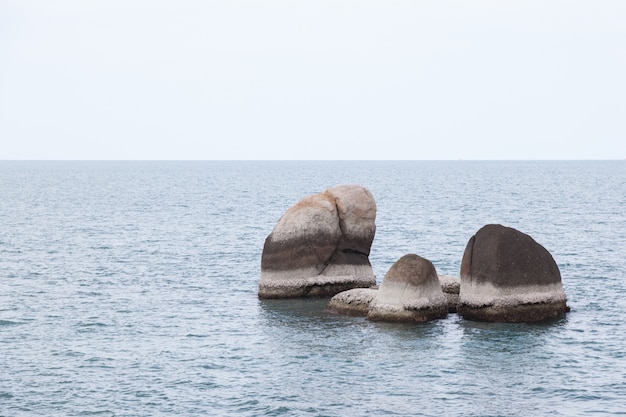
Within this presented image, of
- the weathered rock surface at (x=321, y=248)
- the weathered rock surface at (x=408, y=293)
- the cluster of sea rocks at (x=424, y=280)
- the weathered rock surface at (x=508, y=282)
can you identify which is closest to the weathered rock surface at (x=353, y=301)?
the cluster of sea rocks at (x=424, y=280)

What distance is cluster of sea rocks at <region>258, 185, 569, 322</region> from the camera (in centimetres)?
3428

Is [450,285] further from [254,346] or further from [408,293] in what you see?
[254,346]

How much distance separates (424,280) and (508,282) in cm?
321

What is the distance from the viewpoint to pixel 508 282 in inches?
1346

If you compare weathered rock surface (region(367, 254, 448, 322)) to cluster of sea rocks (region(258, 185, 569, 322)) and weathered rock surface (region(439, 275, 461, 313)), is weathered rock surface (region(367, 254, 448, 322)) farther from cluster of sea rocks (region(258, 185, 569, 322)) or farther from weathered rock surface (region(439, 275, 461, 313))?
weathered rock surface (region(439, 275, 461, 313))

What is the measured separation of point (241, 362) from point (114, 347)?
5.05m

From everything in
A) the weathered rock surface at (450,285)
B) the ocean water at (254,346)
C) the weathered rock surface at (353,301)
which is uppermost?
the weathered rock surface at (450,285)

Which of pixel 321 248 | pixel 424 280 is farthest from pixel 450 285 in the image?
pixel 321 248

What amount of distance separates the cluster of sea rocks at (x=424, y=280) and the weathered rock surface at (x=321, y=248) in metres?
0.04

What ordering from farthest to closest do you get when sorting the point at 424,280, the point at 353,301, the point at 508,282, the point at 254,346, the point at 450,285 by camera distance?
the point at 450,285
the point at 353,301
the point at 424,280
the point at 508,282
the point at 254,346

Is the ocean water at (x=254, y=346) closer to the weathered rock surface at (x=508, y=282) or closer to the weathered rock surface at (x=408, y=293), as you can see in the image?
the weathered rock surface at (x=408, y=293)

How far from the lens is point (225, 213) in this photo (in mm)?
89625

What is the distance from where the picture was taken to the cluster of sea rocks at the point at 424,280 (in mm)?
34281

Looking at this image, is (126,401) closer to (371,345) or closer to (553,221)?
(371,345)
